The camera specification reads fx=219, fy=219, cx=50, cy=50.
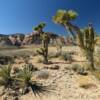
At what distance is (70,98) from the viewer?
9656 mm

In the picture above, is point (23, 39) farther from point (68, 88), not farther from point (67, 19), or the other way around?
point (68, 88)

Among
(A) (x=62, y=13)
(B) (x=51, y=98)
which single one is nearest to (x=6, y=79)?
(B) (x=51, y=98)

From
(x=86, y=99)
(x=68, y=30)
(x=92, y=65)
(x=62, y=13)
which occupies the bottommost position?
(x=86, y=99)

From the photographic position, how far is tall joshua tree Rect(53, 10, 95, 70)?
14.6 metres

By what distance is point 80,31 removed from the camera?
15.3 m

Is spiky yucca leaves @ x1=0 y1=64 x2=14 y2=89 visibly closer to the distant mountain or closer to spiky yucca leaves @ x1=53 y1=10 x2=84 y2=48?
spiky yucca leaves @ x1=53 y1=10 x2=84 y2=48

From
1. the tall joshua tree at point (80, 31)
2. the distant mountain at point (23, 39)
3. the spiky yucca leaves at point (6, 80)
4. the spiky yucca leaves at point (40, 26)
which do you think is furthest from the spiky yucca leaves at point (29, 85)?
the distant mountain at point (23, 39)

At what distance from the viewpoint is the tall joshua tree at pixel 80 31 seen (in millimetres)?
14562

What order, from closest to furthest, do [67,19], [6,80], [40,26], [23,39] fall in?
[6,80], [67,19], [40,26], [23,39]

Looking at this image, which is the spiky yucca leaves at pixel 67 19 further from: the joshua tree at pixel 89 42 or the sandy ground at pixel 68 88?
the sandy ground at pixel 68 88

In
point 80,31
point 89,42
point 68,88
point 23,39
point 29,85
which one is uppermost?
point 23,39

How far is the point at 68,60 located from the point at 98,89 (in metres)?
11.4

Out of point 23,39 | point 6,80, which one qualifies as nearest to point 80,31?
point 6,80

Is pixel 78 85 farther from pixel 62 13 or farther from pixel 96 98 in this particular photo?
pixel 62 13
